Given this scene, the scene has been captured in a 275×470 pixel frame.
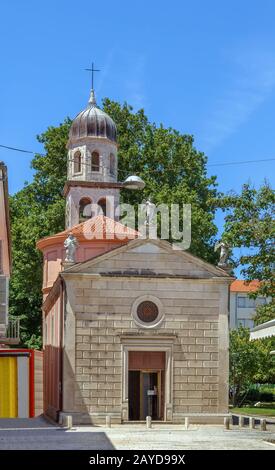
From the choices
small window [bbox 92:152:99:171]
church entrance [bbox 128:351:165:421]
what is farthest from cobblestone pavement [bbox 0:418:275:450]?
small window [bbox 92:152:99:171]

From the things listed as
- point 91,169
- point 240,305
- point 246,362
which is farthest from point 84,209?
point 240,305

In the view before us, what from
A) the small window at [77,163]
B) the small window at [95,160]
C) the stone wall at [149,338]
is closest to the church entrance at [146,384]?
the stone wall at [149,338]

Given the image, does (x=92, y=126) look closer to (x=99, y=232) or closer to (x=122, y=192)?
(x=122, y=192)

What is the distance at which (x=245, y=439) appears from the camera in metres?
27.4

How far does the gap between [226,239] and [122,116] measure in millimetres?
20733

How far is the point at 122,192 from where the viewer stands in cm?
5603

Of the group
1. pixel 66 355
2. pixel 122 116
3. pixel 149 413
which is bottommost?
pixel 149 413

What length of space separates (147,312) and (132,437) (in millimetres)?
8180

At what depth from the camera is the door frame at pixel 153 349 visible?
113 ft

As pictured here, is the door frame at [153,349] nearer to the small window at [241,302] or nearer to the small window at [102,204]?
the small window at [102,204]

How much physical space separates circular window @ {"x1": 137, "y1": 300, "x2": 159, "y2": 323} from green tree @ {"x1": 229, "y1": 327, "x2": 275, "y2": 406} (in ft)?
81.9
